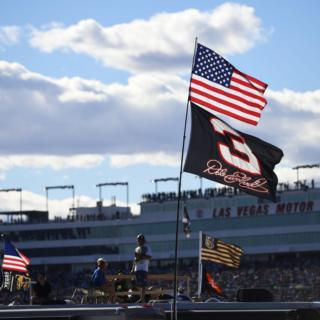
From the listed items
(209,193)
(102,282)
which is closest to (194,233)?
(209,193)

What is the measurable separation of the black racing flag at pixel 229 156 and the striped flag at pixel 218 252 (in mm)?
17355

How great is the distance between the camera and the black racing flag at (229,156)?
1736 cm

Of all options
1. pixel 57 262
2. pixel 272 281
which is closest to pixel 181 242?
pixel 57 262

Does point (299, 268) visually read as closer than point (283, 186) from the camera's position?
Yes

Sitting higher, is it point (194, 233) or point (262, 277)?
point (194, 233)

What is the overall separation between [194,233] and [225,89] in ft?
329

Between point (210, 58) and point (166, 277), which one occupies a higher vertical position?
point (210, 58)

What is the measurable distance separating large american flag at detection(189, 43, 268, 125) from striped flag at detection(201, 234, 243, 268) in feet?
56.0

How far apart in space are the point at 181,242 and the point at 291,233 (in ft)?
41.7

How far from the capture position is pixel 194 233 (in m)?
118

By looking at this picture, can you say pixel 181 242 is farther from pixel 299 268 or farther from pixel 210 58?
pixel 210 58

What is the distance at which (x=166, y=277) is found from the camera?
23562 mm

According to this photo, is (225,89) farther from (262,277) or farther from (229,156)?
(262,277)

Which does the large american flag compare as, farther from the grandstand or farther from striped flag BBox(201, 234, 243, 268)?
the grandstand
